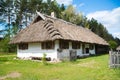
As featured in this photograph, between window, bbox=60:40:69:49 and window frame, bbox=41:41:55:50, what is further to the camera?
window, bbox=60:40:69:49

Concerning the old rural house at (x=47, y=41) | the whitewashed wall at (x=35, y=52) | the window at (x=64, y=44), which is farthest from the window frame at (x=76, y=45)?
the whitewashed wall at (x=35, y=52)

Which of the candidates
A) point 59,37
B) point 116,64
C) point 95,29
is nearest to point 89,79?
point 116,64

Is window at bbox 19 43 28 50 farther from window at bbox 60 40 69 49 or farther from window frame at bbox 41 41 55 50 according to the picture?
window at bbox 60 40 69 49

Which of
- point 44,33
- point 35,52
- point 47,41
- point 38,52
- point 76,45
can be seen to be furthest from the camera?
point 76,45

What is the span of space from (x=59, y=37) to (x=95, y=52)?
16.3 meters

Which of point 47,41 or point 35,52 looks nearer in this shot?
point 47,41

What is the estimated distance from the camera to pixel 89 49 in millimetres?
34844

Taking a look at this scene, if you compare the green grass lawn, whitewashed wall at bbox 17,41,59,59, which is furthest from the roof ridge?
the green grass lawn

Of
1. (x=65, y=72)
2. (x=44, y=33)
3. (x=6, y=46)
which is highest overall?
(x=44, y=33)

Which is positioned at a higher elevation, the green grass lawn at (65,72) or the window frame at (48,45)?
the window frame at (48,45)

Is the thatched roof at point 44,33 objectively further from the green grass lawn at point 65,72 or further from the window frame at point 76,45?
the green grass lawn at point 65,72

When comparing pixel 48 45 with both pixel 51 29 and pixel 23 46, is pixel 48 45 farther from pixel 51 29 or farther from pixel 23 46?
pixel 23 46

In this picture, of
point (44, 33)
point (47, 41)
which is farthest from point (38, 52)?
point (44, 33)

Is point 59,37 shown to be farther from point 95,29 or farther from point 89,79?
point 95,29
